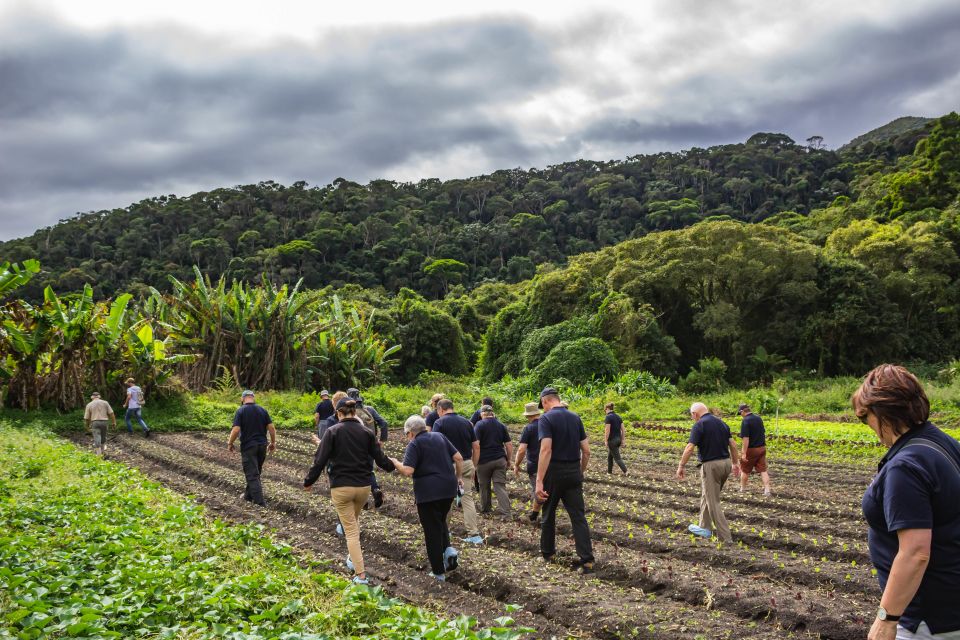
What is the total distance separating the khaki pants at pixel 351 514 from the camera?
7.64 m

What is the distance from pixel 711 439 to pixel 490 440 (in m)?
3.39

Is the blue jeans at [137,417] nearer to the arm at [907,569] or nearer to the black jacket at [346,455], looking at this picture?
the black jacket at [346,455]

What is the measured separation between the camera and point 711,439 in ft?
31.5

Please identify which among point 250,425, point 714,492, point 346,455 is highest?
point 346,455

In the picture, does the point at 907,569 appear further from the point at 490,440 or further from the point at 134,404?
the point at 134,404

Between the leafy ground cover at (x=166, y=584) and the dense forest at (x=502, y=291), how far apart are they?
10.8m

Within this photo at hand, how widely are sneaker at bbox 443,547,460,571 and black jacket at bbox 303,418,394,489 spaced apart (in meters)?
1.21

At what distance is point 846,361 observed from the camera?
126 feet

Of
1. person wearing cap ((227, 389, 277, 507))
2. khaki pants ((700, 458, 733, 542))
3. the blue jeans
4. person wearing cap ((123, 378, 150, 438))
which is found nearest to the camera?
khaki pants ((700, 458, 733, 542))

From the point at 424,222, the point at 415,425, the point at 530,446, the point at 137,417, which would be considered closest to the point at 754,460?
the point at 530,446

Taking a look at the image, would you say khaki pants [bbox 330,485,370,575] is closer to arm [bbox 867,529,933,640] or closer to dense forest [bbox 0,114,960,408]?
arm [bbox 867,529,933,640]

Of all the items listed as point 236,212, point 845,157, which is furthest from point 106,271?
point 845,157

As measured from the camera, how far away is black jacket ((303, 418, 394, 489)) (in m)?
7.66

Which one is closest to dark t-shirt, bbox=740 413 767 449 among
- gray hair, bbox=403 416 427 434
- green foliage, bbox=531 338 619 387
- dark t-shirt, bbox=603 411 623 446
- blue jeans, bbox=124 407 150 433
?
dark t-shirt, bbox=603 411 623 446
